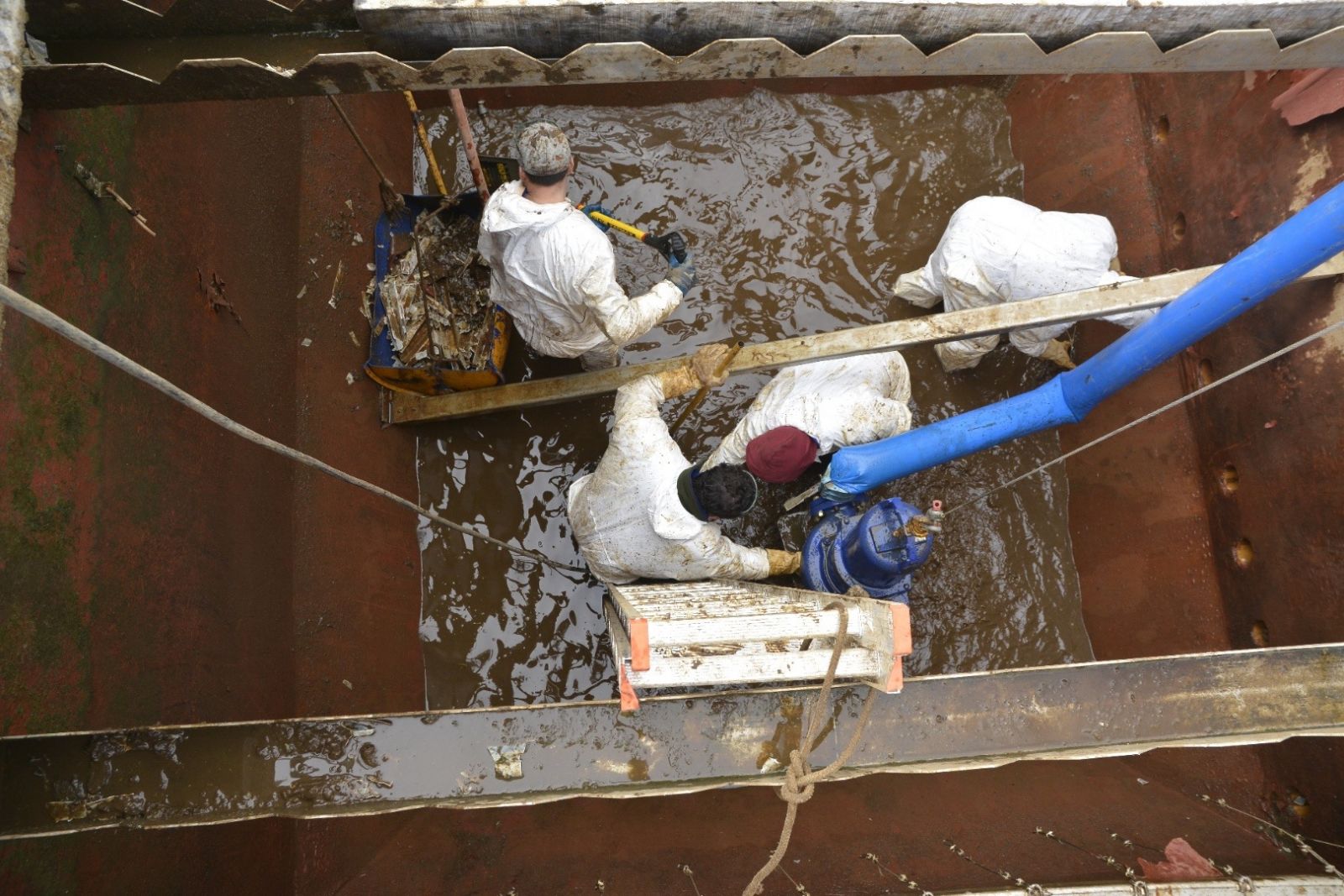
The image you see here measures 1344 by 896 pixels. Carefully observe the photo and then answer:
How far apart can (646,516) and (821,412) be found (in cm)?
100

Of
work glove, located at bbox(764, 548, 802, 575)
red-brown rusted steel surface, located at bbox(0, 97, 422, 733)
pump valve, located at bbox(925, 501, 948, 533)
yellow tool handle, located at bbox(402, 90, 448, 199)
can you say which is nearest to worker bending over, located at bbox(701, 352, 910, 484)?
work glove, located at bbox(764, 548, 802, 575)

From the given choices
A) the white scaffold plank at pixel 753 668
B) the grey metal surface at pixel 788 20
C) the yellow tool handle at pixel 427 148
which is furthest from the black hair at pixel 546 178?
the white scaffold plank at pixel 753 668

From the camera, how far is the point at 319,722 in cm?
244

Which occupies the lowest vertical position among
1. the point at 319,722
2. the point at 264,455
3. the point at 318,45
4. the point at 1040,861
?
the point at 1040,861

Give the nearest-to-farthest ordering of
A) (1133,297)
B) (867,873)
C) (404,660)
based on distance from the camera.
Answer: (867,873), (1133,297), (404,660)

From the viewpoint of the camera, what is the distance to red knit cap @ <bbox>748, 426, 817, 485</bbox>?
325cm

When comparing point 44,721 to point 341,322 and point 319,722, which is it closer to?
point 319,722

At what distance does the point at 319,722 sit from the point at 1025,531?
3785 millimetres

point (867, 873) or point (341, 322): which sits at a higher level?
point (341, 322)

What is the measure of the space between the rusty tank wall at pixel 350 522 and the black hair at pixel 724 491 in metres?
1.36

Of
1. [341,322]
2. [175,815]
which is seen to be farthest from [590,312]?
[175,815]

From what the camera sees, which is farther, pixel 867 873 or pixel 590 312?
pixel 590 312

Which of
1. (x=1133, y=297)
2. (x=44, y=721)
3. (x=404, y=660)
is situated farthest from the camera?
(x=404, y=660)

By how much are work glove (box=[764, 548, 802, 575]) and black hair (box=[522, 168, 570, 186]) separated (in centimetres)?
196
